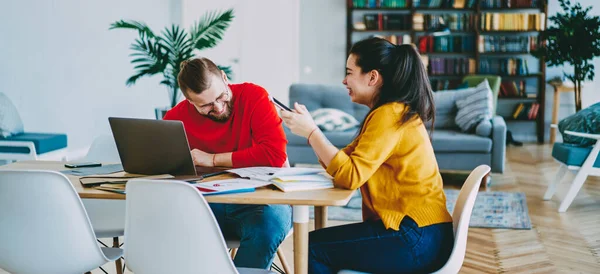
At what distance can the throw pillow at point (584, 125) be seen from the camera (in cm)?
439

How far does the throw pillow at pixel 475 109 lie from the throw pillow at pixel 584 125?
31.8 inches

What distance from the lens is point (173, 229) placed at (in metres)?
1.64

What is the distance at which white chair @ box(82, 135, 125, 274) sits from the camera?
7.79 feet

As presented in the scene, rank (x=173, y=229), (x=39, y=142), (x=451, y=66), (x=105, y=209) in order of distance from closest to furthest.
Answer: (x=173, y=229), (x=105, y=209), (x=39, y=142), (x=451, y=66)

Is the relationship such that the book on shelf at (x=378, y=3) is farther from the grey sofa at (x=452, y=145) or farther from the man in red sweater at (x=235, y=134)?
the man in red sweater at (x=235, y=134)

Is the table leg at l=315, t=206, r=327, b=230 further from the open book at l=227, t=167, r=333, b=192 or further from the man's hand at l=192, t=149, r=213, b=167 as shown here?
the man's hand at l=192, t=149, r=213, b=167

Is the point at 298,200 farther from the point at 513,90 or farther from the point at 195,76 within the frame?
the point at 513,90

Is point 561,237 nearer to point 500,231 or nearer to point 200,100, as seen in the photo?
point 500,231

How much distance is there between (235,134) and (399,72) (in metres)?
0.78

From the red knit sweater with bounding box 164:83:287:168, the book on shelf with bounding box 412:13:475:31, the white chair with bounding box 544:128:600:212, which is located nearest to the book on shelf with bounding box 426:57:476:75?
the book on shelf with bounding box 412:13:475:31

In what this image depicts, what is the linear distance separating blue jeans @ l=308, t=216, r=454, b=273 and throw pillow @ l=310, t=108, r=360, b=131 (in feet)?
11.6

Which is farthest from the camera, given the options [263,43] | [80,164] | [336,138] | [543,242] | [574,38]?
[263,43]

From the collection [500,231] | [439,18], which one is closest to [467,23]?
[439,18]

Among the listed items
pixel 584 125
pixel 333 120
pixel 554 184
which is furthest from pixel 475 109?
pixel 333 120
